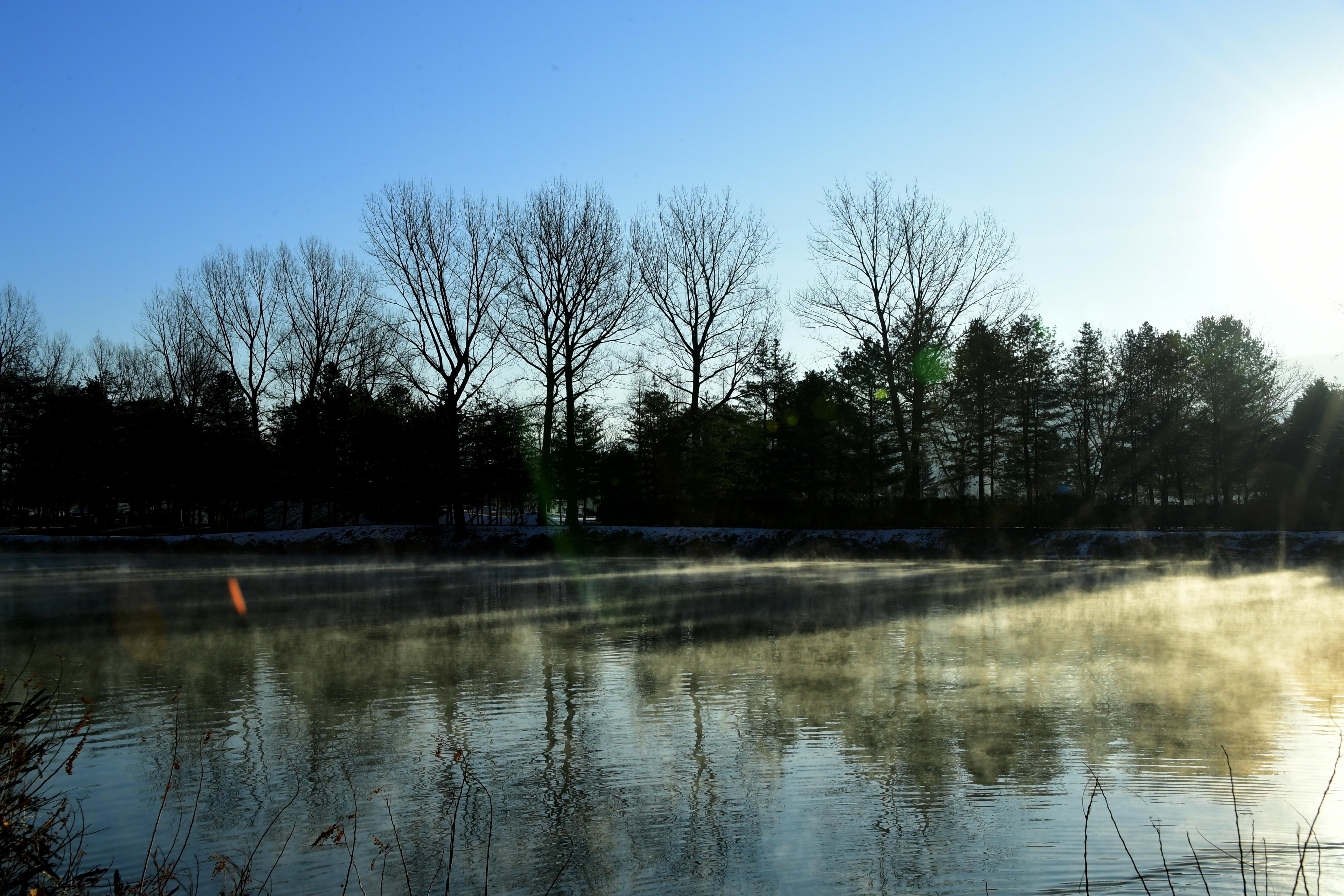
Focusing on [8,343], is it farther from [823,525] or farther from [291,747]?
[291,747]

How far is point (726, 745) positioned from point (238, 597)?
1518 cm

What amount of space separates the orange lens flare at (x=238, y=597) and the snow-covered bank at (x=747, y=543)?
13220 mm

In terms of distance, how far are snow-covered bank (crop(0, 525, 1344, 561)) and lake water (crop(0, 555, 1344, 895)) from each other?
14550 millimetres

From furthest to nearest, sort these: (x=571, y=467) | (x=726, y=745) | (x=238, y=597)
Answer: (x=571, y=467) → (x=238, y=597) → (x=726, y=745)

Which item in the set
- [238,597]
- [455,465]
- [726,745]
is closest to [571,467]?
[455,465]

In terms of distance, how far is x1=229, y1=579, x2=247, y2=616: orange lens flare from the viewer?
55.3 feet

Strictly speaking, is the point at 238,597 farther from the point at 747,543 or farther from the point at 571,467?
the point at 571,467

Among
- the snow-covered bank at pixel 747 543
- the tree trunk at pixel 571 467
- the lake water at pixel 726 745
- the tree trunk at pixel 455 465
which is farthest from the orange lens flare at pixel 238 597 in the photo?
the tree trunk at pixel 571 467

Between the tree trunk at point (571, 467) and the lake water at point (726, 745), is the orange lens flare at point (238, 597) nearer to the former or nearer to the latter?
the lake water at point (726, 745)

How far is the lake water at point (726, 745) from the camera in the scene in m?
4.95

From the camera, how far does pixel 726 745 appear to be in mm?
7188

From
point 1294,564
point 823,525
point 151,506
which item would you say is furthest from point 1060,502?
point 151,506

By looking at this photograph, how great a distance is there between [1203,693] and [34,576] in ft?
90.3

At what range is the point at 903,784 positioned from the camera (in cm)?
618
